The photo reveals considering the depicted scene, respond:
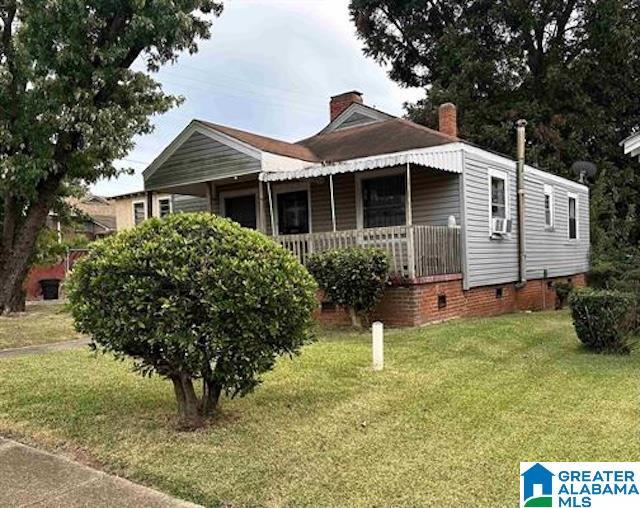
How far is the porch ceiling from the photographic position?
10.4m

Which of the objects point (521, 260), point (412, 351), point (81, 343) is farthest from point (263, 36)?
point (412, 351)

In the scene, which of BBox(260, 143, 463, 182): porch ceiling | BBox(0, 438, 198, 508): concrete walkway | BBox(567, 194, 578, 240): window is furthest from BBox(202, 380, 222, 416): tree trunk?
BBox(567, 194, 578, 240): window

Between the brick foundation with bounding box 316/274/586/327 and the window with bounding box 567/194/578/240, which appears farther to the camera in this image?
the window with bounding box 567/194/578/240

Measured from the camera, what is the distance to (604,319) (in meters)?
7.58

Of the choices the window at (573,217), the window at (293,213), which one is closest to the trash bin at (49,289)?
the window at (293,213)

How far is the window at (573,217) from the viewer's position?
58.3ft

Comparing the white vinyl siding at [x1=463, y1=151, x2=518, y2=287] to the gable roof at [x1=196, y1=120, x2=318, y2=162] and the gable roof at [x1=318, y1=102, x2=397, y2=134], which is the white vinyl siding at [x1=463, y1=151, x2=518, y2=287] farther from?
the gable roof at [x1=318, y1=102, x2=397, y2=134]

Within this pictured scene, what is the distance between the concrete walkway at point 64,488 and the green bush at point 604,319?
244 inches

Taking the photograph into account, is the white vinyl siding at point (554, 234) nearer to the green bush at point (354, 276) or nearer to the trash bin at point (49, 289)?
the green bush at point (354, 276)

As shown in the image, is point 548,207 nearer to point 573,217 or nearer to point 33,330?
point 573,217

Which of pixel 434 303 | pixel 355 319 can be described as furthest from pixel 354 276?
pixel 434 303

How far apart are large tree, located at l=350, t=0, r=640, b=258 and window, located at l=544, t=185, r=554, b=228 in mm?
6051

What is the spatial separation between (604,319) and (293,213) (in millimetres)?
8276

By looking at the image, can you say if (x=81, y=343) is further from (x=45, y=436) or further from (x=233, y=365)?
(x=233, y=365)
